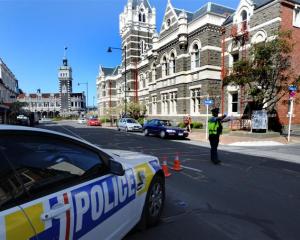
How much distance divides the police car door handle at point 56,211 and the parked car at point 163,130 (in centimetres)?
1665

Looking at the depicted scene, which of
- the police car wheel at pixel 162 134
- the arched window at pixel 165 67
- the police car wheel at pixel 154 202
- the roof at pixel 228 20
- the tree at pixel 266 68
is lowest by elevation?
the police car wheel at pixel 162 134

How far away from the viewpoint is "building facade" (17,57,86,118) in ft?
396

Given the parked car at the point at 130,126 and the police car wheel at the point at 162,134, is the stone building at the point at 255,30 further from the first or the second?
the parked car at the point at 130,126

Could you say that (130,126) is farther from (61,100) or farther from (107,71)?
(61,100)

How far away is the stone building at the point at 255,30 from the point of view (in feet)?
71.4

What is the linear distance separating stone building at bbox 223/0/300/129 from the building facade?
101 metres

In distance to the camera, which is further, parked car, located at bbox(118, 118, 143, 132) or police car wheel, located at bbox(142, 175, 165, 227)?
parked car, located at bbox(118, 118, 143, 132)

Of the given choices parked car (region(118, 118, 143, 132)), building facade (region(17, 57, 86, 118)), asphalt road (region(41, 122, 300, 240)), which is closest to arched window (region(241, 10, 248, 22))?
parked car (region(118, 118, 143, 132))

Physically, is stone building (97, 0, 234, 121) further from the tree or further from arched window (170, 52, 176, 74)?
the tree

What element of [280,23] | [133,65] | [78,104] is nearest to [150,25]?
[133,65]

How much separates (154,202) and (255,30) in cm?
2316

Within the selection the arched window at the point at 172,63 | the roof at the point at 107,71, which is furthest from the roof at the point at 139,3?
the arched window at the point at 172,63

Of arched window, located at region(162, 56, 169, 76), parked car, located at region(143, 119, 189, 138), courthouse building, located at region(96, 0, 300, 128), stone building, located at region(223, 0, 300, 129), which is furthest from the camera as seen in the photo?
arched window, located at region(162, 56, 169, 76)

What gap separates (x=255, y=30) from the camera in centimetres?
2352
